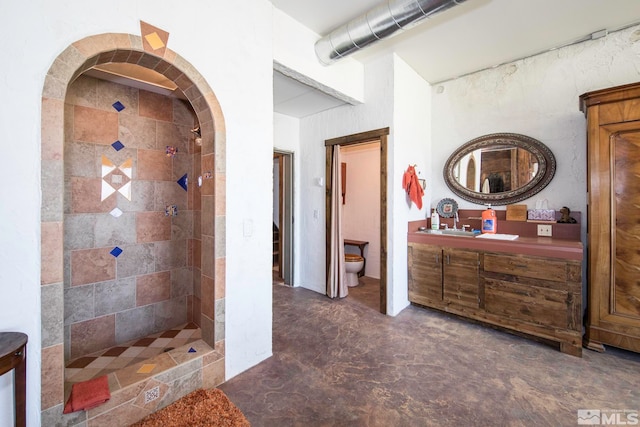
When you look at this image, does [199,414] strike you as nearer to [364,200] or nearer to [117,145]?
[117,145]

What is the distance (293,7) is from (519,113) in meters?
2.61

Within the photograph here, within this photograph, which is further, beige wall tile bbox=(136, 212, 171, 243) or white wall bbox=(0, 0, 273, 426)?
beige wall tile bbox=(136, 212, 171, 243)

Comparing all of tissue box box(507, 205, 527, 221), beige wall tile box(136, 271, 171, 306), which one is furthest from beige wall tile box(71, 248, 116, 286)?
tissue box box(507, 205, 527, 221)

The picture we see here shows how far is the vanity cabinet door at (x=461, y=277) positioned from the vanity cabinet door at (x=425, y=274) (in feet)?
0.25

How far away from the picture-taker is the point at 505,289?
8.37ft

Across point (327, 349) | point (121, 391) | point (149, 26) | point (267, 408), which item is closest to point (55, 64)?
point (149, 26)

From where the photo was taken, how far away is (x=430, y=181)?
3668mm

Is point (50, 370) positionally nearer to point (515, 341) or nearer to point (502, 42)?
point (515, 341)

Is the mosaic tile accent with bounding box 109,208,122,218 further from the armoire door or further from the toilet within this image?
the armoire door

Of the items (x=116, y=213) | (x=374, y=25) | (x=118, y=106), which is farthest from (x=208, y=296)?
(x=374, y=25)

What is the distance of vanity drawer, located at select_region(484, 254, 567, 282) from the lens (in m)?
2.29

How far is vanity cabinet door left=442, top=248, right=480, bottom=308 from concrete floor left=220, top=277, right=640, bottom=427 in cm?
28

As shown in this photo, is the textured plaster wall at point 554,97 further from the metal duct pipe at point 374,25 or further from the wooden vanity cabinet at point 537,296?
the metal duct pipe at point 374,25

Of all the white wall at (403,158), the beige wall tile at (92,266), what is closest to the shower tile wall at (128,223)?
the beige wall tile at (92,266)
